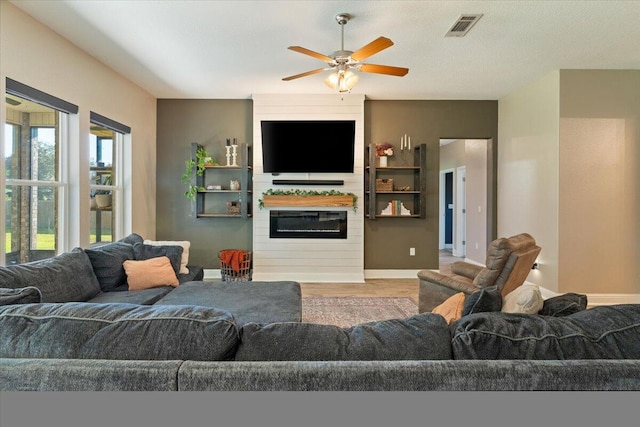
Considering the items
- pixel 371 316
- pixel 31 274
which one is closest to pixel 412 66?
pixel 371 316

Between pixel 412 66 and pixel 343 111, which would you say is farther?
pixel 343 111

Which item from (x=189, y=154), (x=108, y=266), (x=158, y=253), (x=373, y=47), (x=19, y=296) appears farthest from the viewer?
(x=189, y=154)

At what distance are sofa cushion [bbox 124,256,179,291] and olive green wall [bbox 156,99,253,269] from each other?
2177 mm

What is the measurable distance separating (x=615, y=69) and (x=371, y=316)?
13.9 feet

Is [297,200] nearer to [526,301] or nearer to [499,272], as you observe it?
[499,272]

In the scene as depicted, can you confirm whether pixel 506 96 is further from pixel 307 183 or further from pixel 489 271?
pixel 489 271

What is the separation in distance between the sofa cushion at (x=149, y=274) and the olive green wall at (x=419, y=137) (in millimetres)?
3158

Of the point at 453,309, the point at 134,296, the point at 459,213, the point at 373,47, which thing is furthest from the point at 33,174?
the point at 459,213

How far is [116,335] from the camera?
1028mm

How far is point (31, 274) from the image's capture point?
227cm

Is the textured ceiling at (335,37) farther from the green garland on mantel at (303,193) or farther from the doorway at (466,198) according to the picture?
the doorway at (466,198)

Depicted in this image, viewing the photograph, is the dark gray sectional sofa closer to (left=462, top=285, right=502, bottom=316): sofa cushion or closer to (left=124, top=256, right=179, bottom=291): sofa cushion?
(left=462, top=285, right=502, bottom=316): sofa cushion

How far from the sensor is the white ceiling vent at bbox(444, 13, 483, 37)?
2.97m

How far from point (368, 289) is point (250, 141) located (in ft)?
9.65
